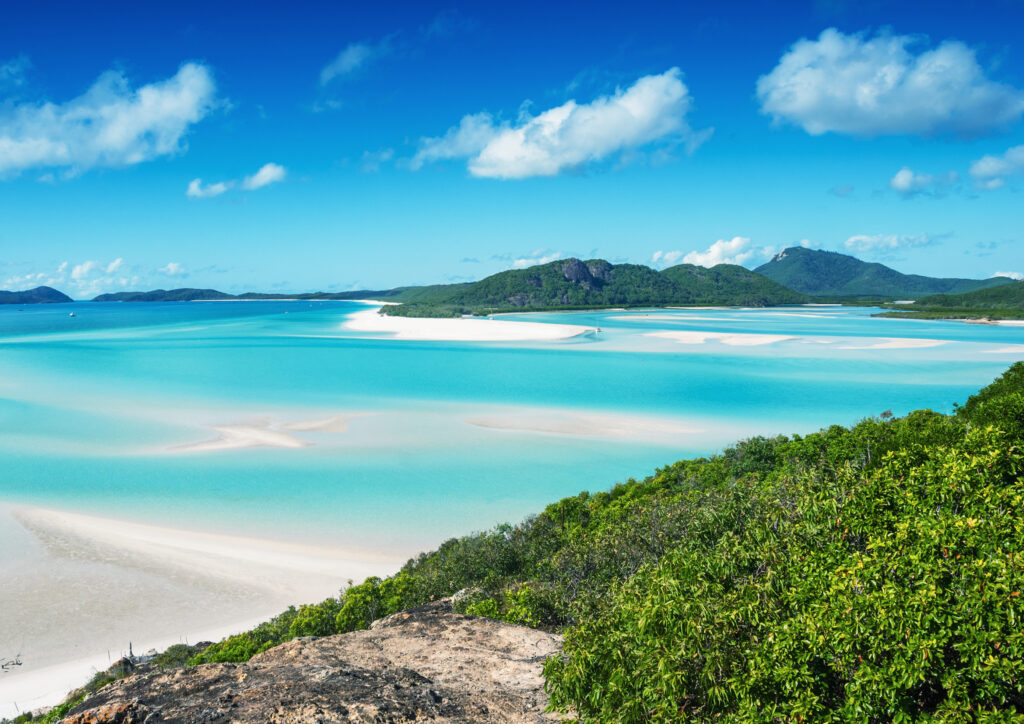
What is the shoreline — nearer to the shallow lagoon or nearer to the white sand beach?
the shallow lagoon

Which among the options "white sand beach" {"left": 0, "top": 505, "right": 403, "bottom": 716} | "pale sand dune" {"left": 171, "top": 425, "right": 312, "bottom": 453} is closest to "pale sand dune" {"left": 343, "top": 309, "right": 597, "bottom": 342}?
"pale sand dune" {"left": 171, "top": 425, "right": 312, "bottom": 453}

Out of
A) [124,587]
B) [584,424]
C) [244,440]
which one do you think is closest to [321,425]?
[244,440]

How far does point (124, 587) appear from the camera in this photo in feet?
57.1

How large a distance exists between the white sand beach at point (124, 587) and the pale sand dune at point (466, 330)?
70.0m

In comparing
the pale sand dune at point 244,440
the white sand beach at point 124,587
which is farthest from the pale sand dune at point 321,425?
the white sand beach at point 124,587

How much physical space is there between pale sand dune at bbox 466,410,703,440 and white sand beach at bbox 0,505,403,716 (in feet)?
57.4

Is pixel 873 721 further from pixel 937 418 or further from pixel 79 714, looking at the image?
pixel 937 418

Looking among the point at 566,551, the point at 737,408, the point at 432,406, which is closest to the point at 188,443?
the point at 432,406

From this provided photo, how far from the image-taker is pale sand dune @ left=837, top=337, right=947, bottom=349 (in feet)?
241

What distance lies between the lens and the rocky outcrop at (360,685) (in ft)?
26.1

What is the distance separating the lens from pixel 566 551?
1429 centimetres

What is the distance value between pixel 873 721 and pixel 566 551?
30.6 feet

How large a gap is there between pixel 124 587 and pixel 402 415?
22313 mm

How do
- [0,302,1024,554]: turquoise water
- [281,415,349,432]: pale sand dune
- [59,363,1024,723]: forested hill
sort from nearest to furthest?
[59,363,1024,723]: forested hill
[0,302,1024,554]: turquoise water
[281,415,349,432]: pale sand dune
